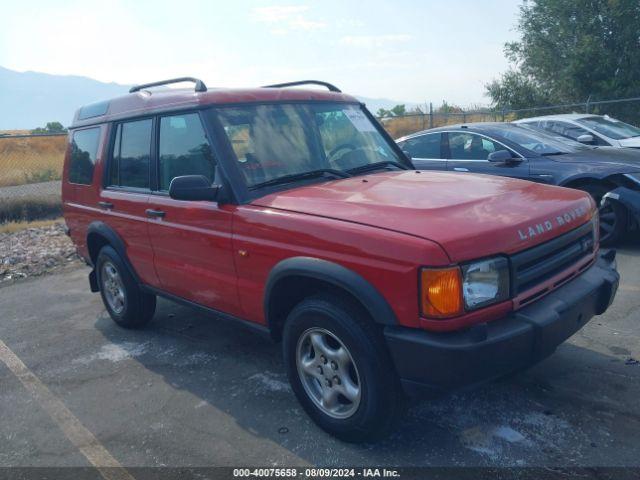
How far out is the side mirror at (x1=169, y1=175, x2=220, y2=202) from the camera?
3367 millimetres

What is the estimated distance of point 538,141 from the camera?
7352mm

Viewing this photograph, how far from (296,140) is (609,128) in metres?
8.59

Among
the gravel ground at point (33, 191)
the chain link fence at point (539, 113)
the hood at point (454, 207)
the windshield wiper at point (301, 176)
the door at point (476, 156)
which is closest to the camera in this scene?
the hood at point (454, 207)

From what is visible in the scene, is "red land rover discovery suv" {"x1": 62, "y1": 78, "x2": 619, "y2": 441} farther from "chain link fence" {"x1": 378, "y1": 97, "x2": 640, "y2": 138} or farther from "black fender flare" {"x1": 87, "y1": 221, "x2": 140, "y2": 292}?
"chain link fence" {"x1": 378, "y1": 97, "x2": 640, "y2": 138}

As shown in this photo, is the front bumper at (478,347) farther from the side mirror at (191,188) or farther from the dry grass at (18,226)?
the dry grass at (18,226)

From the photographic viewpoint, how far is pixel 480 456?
2.91 meters

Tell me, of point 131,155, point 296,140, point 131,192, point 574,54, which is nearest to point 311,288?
point 296,140

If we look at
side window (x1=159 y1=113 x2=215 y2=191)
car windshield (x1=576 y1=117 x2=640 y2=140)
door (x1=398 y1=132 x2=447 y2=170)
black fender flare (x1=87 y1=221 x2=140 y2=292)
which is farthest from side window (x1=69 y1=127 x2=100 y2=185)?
car windshield (x1=576 y1=117 x2=640 y2=140)

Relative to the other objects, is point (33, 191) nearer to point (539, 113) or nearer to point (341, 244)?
point (341, 244)

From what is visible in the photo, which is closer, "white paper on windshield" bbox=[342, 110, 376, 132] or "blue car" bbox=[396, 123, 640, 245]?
"white paper on windshield" bbox=[342, 110, 376, 132]

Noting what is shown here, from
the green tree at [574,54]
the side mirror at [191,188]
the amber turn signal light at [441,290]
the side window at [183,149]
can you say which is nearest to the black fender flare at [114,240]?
the side window at [183,149]

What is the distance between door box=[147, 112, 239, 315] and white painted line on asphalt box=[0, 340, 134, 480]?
113 cm

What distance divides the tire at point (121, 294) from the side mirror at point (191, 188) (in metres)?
1.76

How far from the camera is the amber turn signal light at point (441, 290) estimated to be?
2533 millimetres
